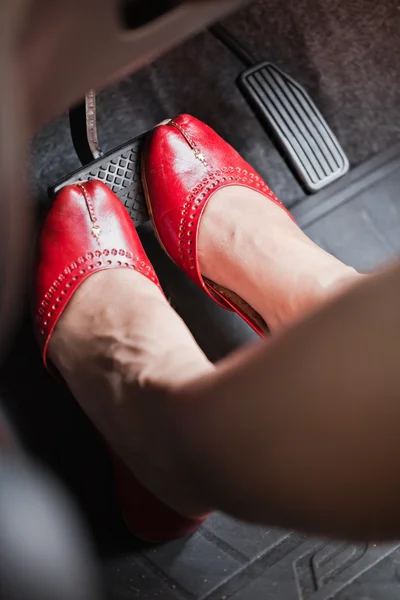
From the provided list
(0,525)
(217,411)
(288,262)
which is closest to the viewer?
(217,411)

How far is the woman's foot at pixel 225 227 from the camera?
0.85 m

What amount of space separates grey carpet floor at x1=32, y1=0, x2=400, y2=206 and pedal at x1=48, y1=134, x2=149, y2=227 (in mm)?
86

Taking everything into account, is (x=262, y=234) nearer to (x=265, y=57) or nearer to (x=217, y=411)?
(x=265, y=57)

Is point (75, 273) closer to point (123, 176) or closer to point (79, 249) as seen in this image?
point (79, 249)

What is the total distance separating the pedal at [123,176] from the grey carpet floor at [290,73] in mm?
86

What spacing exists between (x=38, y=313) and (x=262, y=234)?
335mm

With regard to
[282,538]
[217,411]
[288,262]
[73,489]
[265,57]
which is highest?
[265,57]

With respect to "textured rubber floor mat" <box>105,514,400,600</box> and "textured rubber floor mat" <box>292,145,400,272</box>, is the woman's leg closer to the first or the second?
"textured rubber floor mat" <box>105,514,400,600</box>

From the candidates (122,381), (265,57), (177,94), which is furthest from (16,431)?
(265,57)

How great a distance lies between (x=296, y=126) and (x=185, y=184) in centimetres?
25

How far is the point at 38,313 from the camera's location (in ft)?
2.88

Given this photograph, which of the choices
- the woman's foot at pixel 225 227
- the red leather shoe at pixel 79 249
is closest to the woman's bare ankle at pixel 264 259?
the woman's foot at pixel 225 227

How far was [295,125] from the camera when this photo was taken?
3.51 ft

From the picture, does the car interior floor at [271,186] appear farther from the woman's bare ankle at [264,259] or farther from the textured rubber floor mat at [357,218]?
the woman's bare ankle at [264,259]
